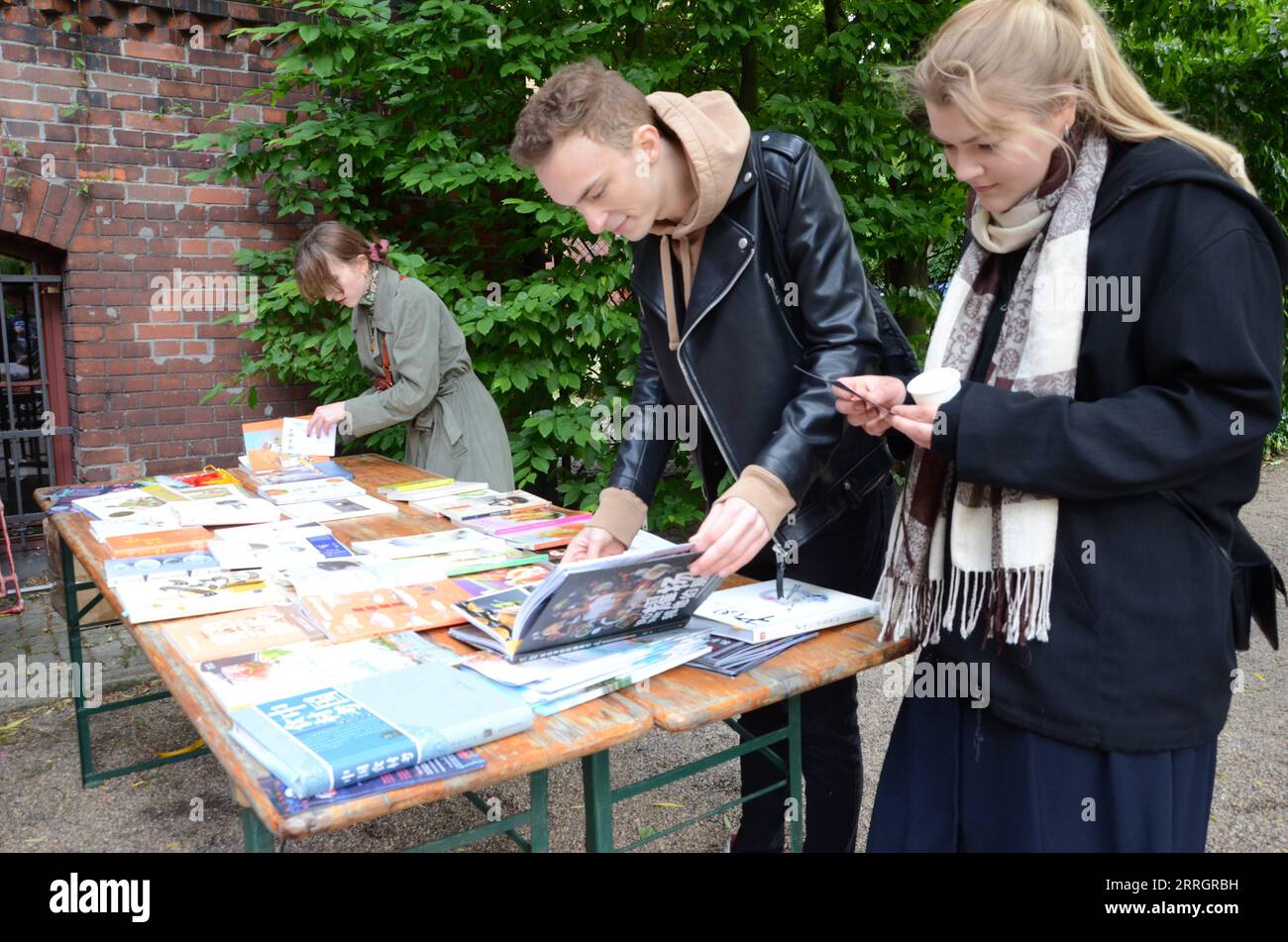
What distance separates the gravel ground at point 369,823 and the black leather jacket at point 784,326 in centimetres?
168

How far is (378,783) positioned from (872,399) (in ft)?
3.03

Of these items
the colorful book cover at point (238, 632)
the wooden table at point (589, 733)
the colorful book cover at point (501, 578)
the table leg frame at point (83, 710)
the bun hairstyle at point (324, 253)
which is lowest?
the table leg frame at point (83, 710)

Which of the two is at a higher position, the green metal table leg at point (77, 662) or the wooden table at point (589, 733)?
the wooden table at point (589, 733)

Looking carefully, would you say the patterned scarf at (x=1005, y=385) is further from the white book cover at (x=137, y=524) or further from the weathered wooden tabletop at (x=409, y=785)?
the white book cover at (x=137, y=524)

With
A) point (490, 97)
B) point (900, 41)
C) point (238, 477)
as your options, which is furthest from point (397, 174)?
point (900, 41)

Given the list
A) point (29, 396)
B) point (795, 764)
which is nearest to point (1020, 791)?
point (795, 764)

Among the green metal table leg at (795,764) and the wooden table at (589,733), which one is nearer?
the wooden table at (589,733)

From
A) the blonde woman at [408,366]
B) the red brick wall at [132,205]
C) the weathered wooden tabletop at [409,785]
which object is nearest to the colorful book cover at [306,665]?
the weathered wooden tabletop at [409,785]

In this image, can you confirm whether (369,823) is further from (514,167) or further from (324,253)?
(514,167)

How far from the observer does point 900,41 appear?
18.5ft

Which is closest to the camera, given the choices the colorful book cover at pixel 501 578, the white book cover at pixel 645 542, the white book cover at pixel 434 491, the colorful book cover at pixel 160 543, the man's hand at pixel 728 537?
the man's hand at pixel 728 537

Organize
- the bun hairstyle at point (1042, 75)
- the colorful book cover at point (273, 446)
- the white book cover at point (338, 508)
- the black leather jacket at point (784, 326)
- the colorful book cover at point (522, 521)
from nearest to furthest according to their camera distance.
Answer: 1. the bun hairstyle at point (1042, 75)
2. the black leather jacket at point (784, 326)
3. the colorful book cover at point (522, 521)
4. the white book cover at point (338, 508)
5. the colorful book cover at point (273, 446)

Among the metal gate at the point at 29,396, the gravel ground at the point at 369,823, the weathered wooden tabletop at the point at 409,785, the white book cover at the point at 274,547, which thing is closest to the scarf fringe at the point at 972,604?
the weathered wooden tabletop at the point at 409,785

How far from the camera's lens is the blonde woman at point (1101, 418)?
1388mm
